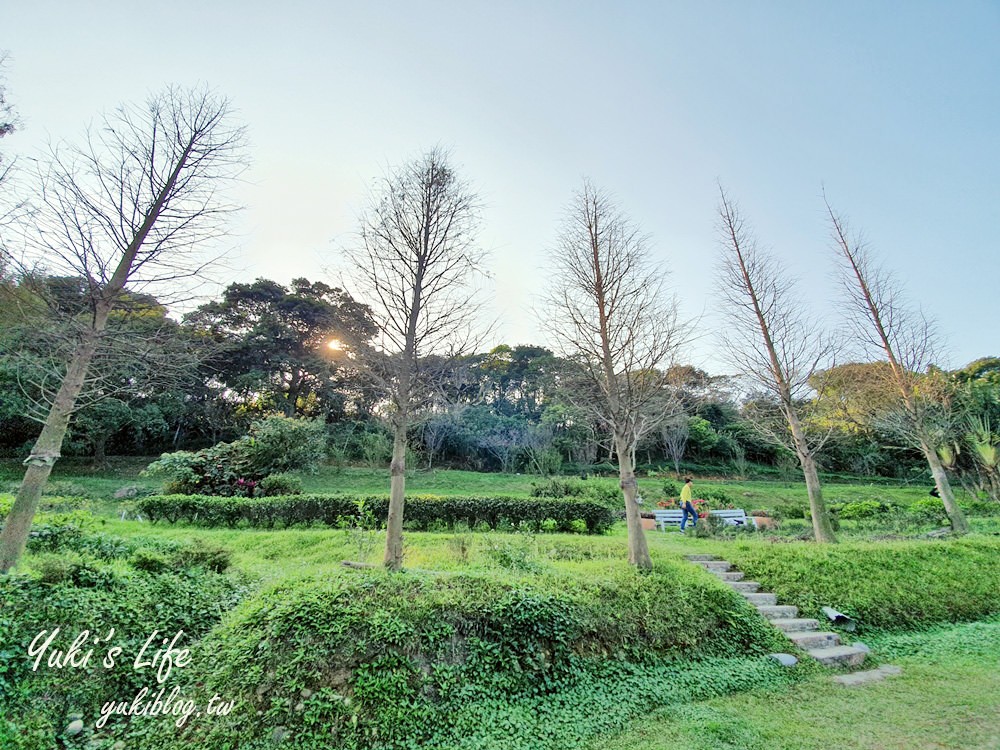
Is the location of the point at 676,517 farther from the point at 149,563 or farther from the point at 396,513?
the point at 149,563

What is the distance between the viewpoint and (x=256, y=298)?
28.5 meters

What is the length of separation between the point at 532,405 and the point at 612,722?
3537 centimetres

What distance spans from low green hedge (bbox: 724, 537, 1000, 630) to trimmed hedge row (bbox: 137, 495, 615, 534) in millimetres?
3598

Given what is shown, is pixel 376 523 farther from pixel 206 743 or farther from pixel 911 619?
pixel 911 619

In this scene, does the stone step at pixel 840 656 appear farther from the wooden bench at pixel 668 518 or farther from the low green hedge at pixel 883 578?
the wooden bench at pixel 668 518

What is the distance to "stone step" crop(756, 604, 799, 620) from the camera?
6.20 meters

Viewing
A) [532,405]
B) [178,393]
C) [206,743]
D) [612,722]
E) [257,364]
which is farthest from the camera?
[532,405]

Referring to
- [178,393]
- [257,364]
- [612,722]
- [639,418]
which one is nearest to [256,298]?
[257,364]

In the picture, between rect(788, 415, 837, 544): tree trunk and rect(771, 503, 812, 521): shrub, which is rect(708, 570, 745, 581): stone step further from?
rect(771, 503, 812, 521): shrub

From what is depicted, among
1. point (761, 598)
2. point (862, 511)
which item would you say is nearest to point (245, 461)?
point (761, 598)

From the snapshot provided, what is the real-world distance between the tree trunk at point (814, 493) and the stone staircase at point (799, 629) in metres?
3.52

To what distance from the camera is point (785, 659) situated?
16.8ft

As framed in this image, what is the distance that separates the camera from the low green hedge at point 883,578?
6.44 metres

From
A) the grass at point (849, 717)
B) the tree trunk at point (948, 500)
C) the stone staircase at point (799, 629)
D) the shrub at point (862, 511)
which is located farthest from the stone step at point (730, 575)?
the shrub at point (862, 511)
